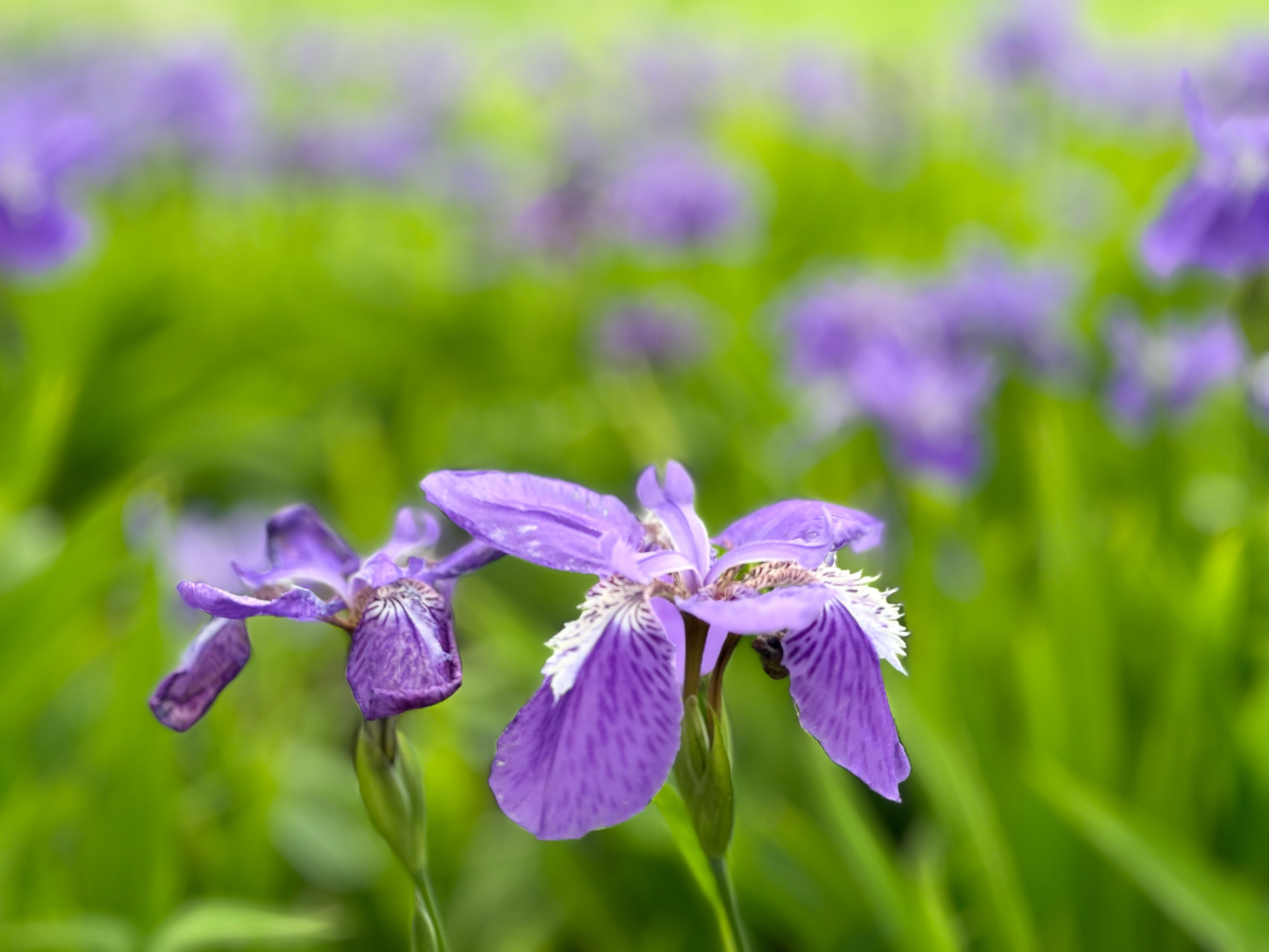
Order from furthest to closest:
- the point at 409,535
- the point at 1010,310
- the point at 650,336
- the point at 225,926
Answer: the point at 650,336 < the point at 1010,310 < the point at 225,926 < the point at 409,535

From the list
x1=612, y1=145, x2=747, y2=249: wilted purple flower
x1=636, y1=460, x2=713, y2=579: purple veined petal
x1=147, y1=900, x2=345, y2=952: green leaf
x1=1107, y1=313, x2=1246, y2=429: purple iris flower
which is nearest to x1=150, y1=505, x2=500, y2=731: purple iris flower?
x1=636, y1=460, x2=713, y2=579: purple veined petal

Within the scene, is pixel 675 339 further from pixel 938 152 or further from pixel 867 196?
pixel 938 152

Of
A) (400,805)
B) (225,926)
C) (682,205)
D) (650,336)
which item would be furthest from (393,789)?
(682,205)

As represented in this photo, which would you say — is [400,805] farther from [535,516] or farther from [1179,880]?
[1179,880]

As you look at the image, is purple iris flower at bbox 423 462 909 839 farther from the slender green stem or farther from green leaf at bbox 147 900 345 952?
green leaf at bbox 147 900 345 952

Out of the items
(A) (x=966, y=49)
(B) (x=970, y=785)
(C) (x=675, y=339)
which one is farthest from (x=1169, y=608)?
(A) (x=966, y=49)

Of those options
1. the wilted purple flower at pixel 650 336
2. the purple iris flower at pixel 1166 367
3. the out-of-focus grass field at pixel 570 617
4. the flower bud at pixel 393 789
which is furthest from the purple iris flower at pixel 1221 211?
the wilted purple flower at pixel 650 336

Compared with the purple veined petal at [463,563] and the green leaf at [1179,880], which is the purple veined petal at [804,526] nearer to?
the purple veined petal at [463,563]
